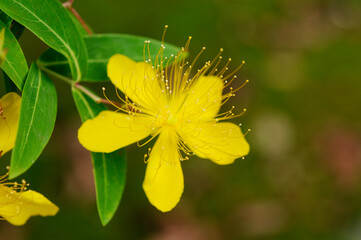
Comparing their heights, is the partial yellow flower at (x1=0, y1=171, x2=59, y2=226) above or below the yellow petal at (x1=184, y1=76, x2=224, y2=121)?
below

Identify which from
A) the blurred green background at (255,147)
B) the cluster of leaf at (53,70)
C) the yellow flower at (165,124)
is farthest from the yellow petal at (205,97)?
the blurred green background at (255,147)

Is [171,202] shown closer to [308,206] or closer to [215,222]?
[215,222]

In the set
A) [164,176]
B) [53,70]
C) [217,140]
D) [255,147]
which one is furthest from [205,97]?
[255,147]

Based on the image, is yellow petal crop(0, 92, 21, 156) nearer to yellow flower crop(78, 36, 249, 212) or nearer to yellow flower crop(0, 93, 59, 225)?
yellow flower crop(0, 93, 59, 225)

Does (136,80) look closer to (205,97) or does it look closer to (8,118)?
(205,97)

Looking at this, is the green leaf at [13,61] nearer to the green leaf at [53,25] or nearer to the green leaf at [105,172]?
the green leaf at [53,25]

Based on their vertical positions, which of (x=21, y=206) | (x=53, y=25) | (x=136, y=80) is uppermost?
(x=53, y=25)

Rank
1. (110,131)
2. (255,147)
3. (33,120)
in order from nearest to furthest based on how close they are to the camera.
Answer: (33,120), (110,131), (255,147)

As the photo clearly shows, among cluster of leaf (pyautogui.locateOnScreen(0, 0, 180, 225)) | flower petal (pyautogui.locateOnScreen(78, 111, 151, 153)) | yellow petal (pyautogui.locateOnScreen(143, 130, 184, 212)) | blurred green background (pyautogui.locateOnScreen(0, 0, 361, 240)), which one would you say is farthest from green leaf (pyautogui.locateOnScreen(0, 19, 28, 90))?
blurred green background (pyautogui.locateOnScreen(0, 0, 361, 240))
